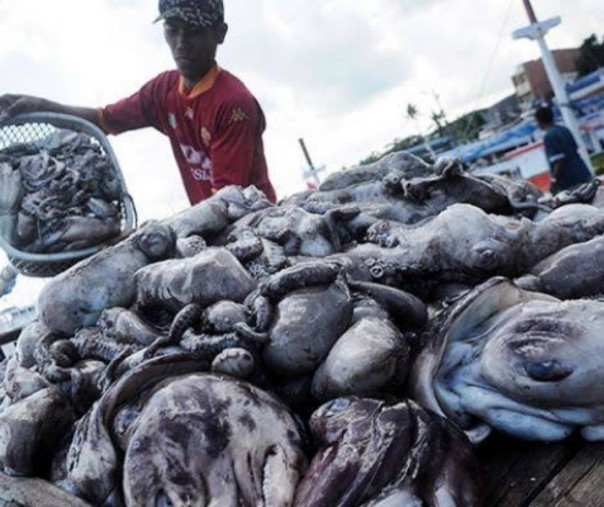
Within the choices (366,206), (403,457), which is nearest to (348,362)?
(403,457)

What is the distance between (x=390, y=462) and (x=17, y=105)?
2.73 metres

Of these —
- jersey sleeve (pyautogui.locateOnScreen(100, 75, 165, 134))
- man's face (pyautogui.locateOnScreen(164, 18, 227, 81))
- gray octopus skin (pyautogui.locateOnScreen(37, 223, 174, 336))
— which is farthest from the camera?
jersey sleeve (pyautogui.locateOnScreen(100, 75, 165, 134))

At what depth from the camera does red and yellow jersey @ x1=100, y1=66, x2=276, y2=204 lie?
3590mm

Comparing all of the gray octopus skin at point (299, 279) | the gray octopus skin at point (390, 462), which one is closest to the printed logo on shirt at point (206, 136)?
the gray octopus skin at point (299, 279)

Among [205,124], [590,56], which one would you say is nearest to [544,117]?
[205,124]

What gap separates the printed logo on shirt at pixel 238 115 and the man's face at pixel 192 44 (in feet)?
0.94

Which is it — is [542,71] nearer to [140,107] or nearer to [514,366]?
[140,107]

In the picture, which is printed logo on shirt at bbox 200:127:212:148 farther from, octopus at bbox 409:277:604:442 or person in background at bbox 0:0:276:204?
octopus at bbox 409:277:604:442

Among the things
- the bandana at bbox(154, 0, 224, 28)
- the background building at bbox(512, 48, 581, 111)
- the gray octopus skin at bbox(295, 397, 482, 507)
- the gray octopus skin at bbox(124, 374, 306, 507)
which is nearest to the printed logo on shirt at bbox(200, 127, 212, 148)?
the bandana at bbox(154, 0, 224, 28)

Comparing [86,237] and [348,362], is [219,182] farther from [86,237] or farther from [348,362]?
[348,362]

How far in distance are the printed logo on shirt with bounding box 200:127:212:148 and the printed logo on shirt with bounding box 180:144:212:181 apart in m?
0.11

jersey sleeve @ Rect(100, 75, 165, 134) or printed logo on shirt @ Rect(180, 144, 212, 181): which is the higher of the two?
jersey sleeve @ Rect(100, 75, 165, 134)

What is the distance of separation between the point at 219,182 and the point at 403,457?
101 inches

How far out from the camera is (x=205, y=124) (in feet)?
12.0
